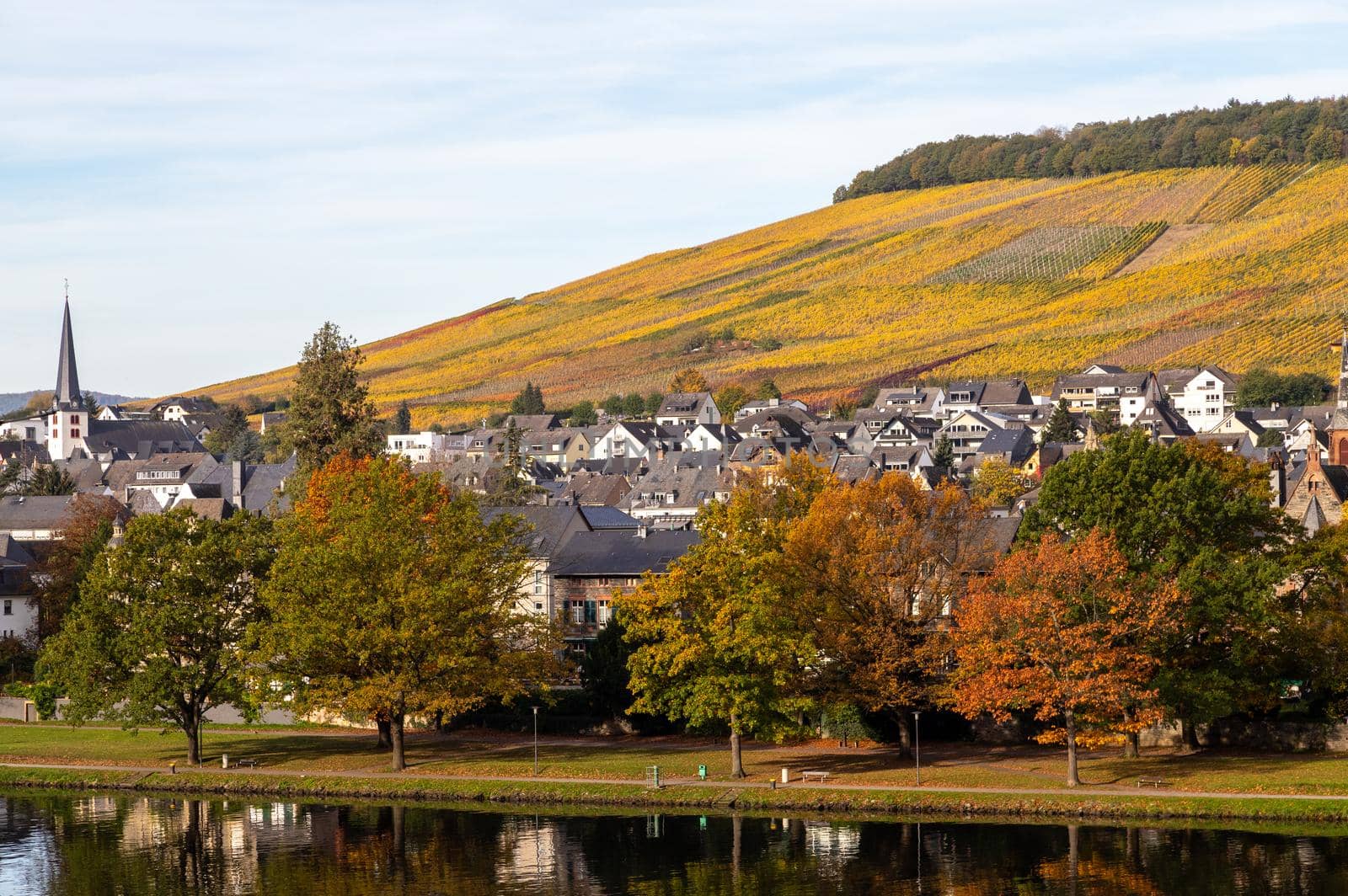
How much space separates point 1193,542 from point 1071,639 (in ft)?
27.9

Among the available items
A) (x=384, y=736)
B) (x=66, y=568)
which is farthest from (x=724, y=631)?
(x=66, y=568)

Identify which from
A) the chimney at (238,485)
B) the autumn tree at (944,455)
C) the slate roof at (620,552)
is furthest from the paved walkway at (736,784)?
the autumn tree at (944,455)

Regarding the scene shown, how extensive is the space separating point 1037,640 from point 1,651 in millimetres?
65382

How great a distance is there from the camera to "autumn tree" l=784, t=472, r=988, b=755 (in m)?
73.8

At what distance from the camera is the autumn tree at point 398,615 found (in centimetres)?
7488

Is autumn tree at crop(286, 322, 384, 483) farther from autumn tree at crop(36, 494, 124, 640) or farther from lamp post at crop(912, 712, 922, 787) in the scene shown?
lamp post at crop(912, 712, 922, 787)

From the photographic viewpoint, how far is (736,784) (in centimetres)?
6806

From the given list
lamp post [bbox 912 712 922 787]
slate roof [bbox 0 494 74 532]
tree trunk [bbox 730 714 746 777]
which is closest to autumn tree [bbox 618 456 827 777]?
tree trunk [bbox 730 714 746 777]

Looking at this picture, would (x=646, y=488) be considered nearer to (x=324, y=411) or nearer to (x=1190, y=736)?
(x=324, y=411)

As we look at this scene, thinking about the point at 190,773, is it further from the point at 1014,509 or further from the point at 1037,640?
the point at 1014,509

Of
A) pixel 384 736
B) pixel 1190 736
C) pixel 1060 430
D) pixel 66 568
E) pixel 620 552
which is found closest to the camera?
pixel 1190 736

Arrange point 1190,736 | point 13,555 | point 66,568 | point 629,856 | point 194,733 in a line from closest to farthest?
point 629,856 < point 1190,736 < point 194,733 < point 66,568 < point 13,555

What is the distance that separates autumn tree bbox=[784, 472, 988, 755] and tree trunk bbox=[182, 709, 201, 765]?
25.5m

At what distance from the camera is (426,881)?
55.4 metres
